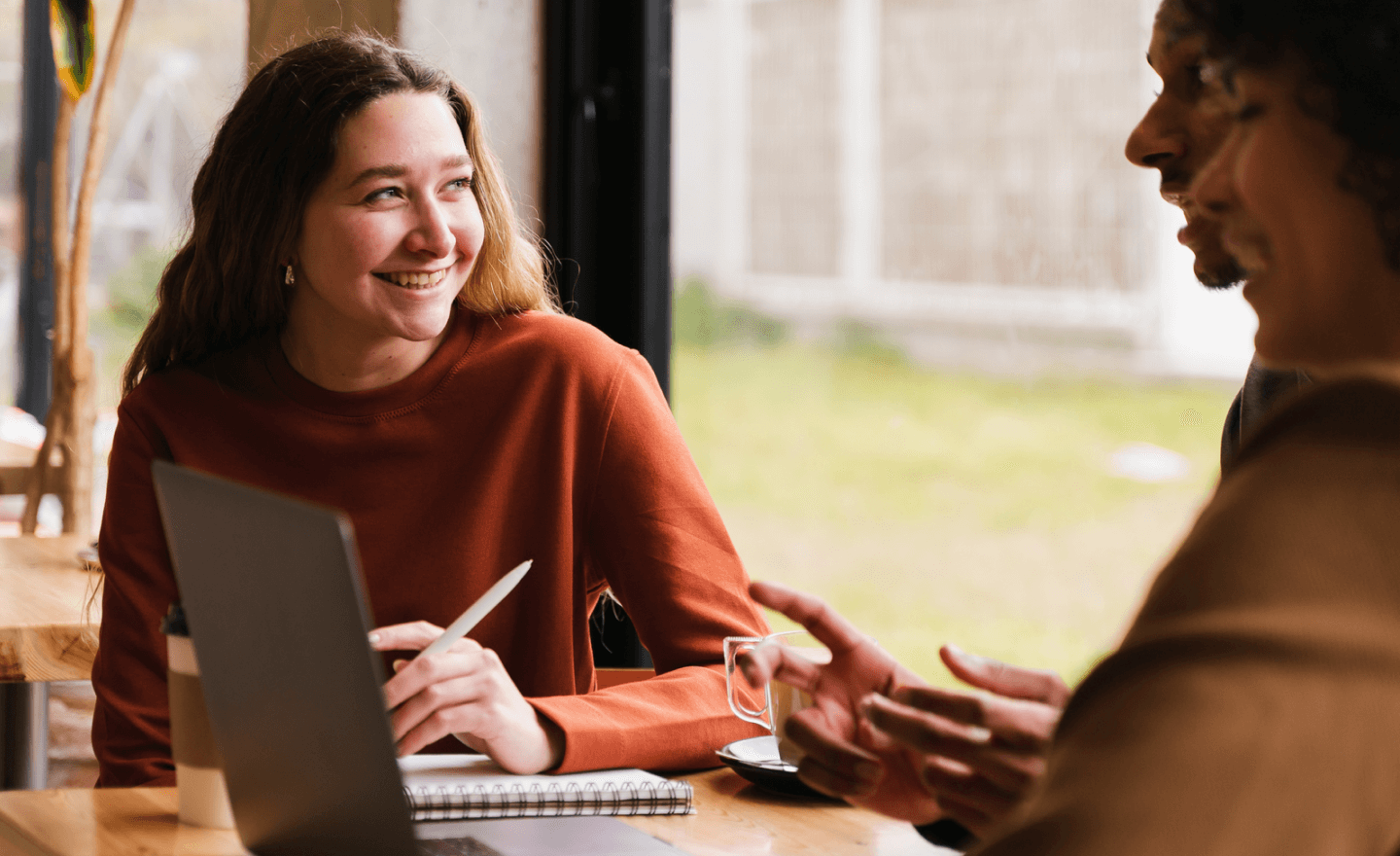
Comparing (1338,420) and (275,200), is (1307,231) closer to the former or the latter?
(1338,420)

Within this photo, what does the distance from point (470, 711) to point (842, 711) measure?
1.05 feet

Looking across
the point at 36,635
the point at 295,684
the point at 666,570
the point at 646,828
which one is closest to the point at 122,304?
the point at 36,635

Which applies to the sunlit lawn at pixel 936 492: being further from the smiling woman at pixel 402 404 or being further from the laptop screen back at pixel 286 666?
the laptop screen back at pixel 286 666

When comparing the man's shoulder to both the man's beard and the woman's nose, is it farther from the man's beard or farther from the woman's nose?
the woman's nose

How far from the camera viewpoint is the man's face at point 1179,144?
2.86 feet

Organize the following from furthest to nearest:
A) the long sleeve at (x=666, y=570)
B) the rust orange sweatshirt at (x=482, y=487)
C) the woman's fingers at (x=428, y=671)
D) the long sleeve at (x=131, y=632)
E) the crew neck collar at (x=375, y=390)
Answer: the crew neck collar at (x=375, y=390) → the rust orange sweatshirt at (x=482, y=487) → the long sleeve at (x=131, y=632) → the long sleeve at (x=666, y=570) → the woman's fingers at (x=428, y=671)

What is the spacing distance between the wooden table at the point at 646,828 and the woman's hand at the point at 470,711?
121mm

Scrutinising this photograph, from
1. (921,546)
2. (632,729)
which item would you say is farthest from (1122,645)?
(921,546)

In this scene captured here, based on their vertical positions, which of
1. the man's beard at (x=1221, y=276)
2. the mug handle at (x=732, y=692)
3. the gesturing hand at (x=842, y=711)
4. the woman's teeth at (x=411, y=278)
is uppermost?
the man's beard at (x=1221, y=276)

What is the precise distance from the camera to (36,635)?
1.68 meters

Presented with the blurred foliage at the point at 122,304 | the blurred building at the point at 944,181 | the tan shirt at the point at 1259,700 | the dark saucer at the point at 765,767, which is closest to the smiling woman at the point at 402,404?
the dark saucer at the point at 765,767

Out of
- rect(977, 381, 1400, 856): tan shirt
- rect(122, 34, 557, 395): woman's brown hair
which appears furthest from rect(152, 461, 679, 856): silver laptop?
rect(122, 34, 557, 395): woman's brown hair

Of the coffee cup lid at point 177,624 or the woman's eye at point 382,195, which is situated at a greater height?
the woman's eye at point 382,195

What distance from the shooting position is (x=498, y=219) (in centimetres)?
166
